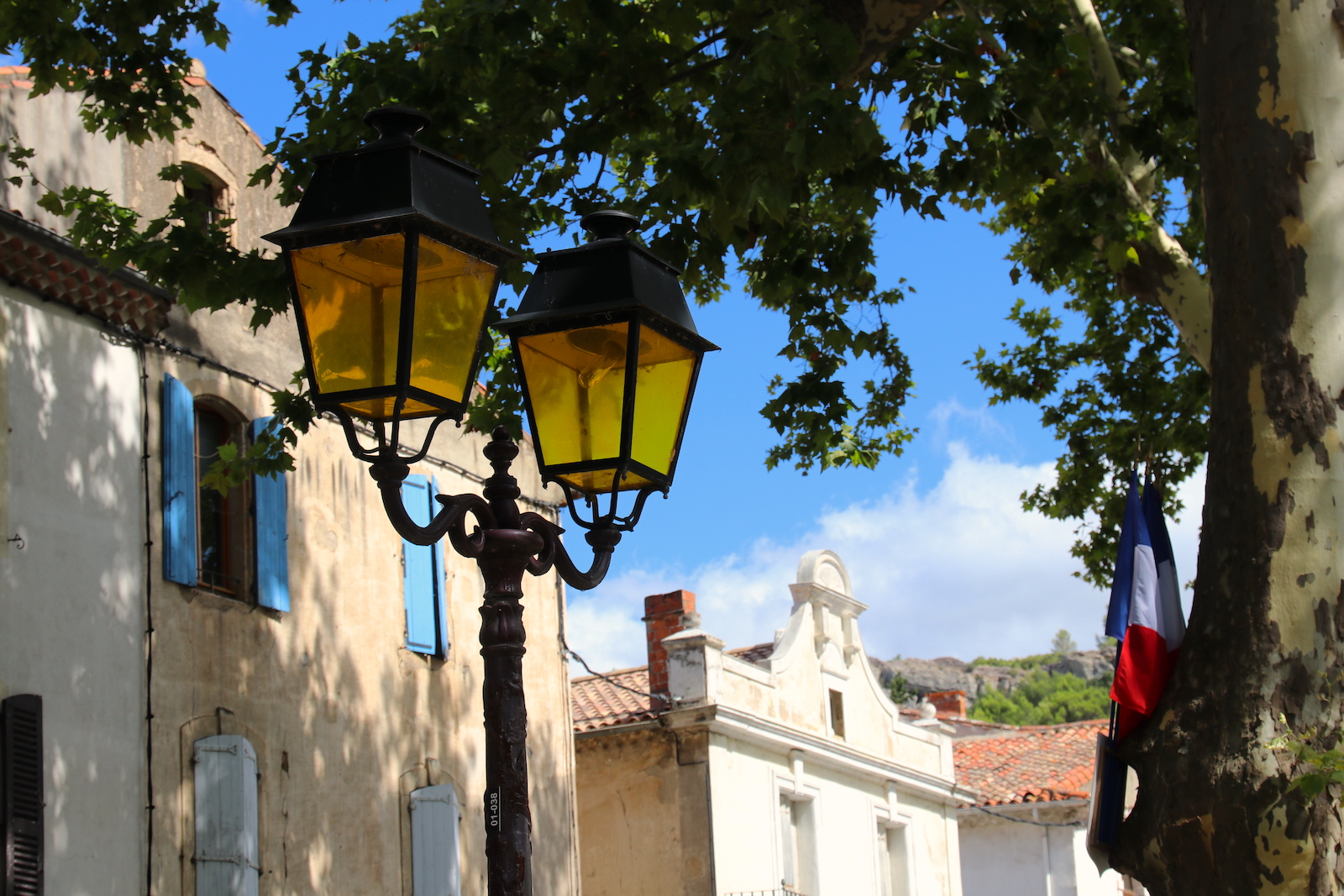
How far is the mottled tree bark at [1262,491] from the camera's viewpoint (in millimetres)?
5617

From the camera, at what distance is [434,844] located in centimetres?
1437

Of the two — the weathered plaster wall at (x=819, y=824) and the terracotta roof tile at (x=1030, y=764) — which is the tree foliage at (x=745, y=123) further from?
the terracotta roof tile at (x=1030, y=764)

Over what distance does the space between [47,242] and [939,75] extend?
6.50 m

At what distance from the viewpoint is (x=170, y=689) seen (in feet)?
38.7

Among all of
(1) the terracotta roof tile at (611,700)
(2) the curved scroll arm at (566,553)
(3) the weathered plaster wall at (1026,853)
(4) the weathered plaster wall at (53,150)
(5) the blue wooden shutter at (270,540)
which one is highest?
(4) the weathered plaster wall at (53,150)

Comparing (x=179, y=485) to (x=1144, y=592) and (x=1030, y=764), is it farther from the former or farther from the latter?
(x=1030, y=764)

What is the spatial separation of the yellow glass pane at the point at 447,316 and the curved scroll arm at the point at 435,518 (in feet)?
0.82

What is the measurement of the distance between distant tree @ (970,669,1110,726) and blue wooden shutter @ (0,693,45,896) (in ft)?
251

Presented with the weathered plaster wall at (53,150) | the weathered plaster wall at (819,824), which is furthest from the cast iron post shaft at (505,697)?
the weathered plaster wall at (819,824)

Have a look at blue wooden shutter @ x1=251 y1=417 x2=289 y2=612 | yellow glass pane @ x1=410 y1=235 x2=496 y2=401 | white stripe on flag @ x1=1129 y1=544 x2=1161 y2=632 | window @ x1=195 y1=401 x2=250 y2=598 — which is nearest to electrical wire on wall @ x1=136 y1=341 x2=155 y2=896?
window @ x1=195 y1=401 x2=250 y2=598

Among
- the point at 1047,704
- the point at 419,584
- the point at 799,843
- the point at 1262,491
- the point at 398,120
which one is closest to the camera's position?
the point at 398,120

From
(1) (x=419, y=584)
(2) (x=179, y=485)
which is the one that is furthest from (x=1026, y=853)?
(2) (x=179, y=485)

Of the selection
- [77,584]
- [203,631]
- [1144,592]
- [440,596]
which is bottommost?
[1144,592]

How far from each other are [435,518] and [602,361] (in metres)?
0.82
